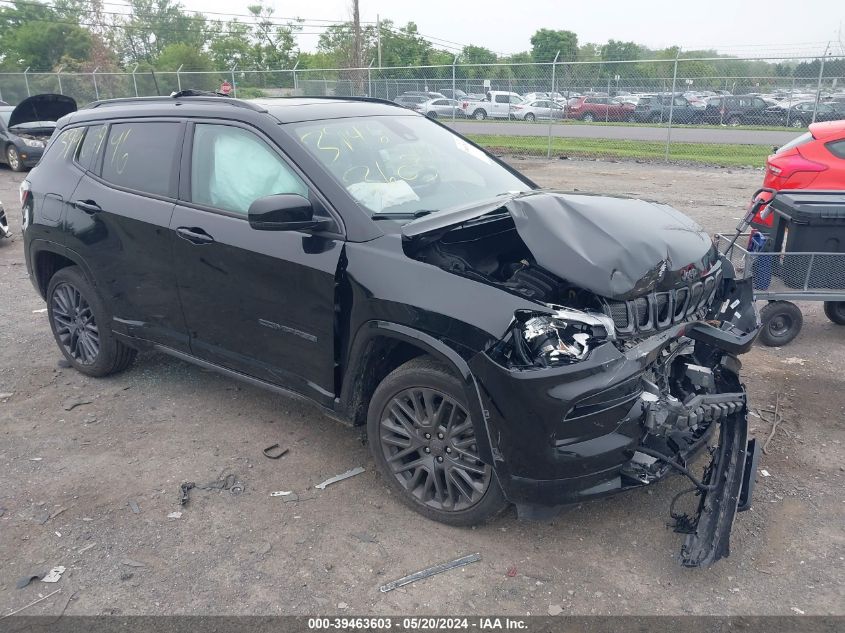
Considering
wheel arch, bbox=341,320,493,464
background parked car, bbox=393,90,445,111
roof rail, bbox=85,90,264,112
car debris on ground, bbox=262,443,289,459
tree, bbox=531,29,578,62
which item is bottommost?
car debris on ground, bbox=262,443,289,459

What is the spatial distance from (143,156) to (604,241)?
9.94 ft

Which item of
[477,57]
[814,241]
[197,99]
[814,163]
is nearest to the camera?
[197,99]

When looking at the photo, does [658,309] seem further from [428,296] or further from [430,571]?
[430,571]

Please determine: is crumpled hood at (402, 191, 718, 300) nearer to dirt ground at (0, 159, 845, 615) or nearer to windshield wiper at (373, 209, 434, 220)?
windshield wiper at (373, 209, 434, 220)

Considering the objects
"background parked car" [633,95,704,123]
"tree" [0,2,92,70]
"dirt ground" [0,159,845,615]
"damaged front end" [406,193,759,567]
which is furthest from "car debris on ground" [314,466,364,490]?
"tree" [0,2,92,70]

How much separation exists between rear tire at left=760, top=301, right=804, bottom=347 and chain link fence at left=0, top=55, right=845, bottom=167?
12.4 metres

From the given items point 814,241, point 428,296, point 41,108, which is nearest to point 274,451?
point 428,296

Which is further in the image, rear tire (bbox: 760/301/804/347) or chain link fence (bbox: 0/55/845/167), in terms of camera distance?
chain link fence (bbox: 0/55/845/167)

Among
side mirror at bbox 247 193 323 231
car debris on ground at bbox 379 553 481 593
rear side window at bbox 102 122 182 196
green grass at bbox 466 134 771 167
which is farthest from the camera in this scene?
green grass at bbox 466 134 771 167

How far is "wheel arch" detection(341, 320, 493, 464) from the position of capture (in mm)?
3066

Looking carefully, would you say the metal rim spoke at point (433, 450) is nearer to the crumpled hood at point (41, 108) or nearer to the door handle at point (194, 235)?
the door handle at point (194, 235)

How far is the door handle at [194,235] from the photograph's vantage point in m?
4.01

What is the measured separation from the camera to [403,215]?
365cm

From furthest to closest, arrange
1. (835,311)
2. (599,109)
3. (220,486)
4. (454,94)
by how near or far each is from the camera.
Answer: (454,94) < (599,109) < (835,311) < (220,486)
